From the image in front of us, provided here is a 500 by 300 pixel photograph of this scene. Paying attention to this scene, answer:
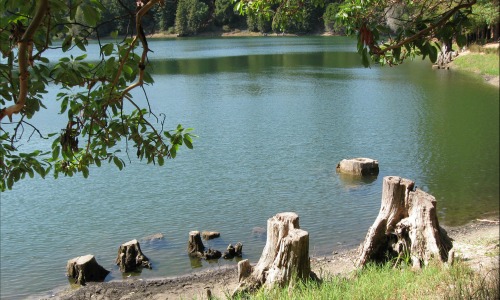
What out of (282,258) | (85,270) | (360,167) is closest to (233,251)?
(85,270)

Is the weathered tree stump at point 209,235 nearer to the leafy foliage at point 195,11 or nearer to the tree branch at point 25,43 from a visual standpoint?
the leafy foliage at point 195,11

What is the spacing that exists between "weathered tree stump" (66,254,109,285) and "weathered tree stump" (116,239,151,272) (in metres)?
0.36

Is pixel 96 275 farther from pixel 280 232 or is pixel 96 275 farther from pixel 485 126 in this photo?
pixel 485 126

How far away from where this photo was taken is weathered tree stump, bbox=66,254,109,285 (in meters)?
9.71

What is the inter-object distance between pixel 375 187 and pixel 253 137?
20.6 ft

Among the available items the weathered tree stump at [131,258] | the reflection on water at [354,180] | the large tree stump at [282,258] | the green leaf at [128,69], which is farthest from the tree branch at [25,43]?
the reflection on water at [354,180]

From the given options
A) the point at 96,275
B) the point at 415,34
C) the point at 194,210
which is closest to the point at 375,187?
the point at 194,210

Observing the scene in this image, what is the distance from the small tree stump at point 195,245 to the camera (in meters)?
10.5

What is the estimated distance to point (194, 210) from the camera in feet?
42.8

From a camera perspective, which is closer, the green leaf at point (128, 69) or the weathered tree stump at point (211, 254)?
the green leaf at point (128, 69)

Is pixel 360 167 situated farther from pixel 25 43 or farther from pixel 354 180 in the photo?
pixel 25 43

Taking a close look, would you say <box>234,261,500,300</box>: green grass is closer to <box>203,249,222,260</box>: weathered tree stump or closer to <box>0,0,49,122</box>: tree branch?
<box>203,249,222,260</box>: weathered tree stump

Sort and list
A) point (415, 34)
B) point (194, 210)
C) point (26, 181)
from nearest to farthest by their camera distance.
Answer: point (415, 34)
point (194, 210)
point (26, 181)

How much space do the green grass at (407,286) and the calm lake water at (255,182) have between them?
3.47 m
